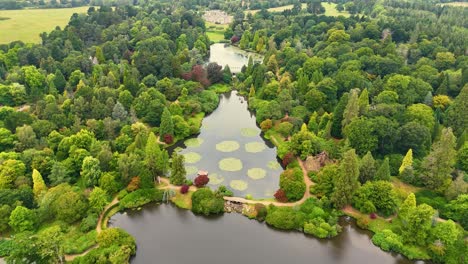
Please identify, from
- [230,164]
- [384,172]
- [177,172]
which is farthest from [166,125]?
[384,172]

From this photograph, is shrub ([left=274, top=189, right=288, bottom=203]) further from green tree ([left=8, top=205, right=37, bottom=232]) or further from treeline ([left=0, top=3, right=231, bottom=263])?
green tree ([left=8, top=205, right=37, bottom=232])

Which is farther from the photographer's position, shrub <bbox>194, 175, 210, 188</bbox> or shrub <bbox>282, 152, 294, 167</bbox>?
shrub <bbox>282, 152, 294, 167</bbox>

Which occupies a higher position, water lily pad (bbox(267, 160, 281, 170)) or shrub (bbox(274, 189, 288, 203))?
shrub (bbox(274, 189, 288, 203))

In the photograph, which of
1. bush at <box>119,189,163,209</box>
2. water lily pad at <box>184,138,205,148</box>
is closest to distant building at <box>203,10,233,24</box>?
water lily pad at <box>184,138,205,148</box>

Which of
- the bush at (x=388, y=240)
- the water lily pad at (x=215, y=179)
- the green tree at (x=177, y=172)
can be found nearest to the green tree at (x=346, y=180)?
the bush at (x=388, y=240)

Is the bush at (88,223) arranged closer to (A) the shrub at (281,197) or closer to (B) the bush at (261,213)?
(B) the bush at (261,213)

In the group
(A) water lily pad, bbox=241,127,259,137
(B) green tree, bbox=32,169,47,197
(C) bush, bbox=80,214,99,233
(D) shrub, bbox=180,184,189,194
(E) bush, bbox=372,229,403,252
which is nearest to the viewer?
(E) bush, bbox=372,229,403,252

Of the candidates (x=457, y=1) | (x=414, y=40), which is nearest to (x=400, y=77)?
(x=414, y=40)

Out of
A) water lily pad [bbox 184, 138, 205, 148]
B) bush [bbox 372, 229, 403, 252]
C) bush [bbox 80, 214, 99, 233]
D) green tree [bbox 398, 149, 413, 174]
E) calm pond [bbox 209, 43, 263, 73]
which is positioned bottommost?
bush [bbox 372, 229, 403, 252]
